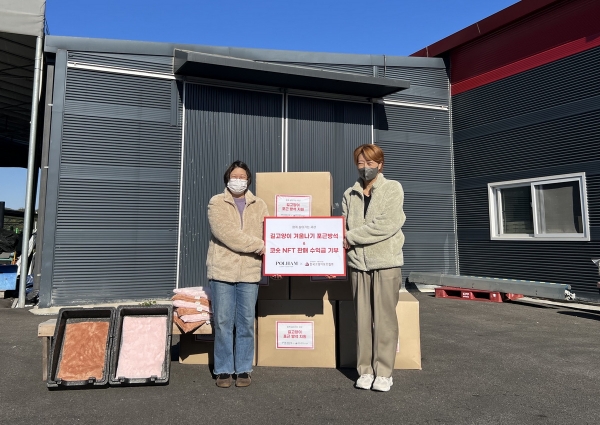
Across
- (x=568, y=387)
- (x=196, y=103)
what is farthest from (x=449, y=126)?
(x=568, y=387)

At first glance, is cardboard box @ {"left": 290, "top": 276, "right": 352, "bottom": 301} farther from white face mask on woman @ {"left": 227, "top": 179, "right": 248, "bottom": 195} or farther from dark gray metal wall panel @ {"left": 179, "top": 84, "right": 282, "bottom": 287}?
dark gray metal wall panel @ {"left": 179, "top": 84, "right": 282, "bottom": 287}

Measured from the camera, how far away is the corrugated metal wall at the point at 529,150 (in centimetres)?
791

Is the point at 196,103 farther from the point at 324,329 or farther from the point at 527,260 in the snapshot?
the point at 527,260

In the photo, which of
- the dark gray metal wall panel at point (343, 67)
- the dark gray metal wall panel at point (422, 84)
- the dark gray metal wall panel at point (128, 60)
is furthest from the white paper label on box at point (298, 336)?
the dark gray metal wall panel at point (422, 84)

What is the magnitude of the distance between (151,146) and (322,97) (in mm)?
3841

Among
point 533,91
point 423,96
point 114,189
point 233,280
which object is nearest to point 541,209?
point 533,91

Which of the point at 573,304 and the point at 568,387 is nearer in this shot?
the point at 568,387

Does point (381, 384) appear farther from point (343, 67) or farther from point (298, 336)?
point (343, 67)

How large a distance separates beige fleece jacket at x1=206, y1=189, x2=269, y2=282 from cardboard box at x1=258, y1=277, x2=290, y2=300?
568mm

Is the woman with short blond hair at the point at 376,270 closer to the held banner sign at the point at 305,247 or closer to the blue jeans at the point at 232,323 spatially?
the held banner sign at the point at 305,247

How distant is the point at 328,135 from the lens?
9.32 metres

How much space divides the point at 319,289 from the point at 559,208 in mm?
6727

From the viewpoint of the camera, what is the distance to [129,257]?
779 centimetres

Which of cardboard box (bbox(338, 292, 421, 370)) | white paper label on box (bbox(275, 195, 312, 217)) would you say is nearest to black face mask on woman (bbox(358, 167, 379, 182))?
white paper label on box (bbox(275, 195, 312, 217))
